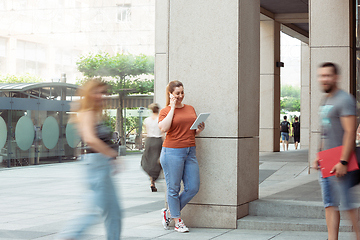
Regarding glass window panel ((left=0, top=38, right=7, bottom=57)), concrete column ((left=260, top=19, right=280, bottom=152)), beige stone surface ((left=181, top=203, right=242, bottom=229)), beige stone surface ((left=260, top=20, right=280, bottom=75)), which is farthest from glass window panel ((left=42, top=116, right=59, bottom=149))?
glass window panel ((left=0, top=38, right=7, bottom=57))

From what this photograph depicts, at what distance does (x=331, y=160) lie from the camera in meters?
4.03

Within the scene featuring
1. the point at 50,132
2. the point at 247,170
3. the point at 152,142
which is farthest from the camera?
the point at 50,132

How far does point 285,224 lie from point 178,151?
5.12 ft

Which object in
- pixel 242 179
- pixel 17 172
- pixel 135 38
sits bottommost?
pixel 17 172

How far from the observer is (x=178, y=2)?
6.07 metres

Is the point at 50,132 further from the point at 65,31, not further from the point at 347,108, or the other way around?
the point at 65,31

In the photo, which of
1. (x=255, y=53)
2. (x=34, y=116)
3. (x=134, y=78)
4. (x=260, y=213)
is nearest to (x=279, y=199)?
(x=260, y=213)

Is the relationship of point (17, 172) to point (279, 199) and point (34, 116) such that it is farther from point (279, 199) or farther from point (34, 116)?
point (279, 199)

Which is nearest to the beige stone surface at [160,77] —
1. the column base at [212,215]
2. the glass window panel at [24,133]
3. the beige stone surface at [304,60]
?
the column base at [212,215]

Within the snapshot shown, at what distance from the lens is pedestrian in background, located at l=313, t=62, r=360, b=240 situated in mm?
3932

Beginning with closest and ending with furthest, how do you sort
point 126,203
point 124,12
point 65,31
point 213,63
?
point 213,63, point 126,203, point 124,12, point 65,31

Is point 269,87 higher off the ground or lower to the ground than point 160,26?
lower

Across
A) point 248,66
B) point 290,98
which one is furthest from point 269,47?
point 290,98

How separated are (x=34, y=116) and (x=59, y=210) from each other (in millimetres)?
10870
